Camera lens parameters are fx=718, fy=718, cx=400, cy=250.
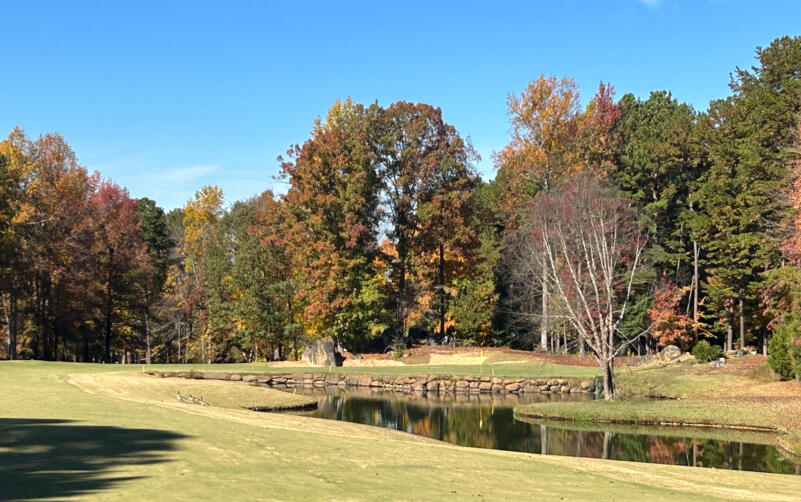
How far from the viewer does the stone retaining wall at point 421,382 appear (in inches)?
1518

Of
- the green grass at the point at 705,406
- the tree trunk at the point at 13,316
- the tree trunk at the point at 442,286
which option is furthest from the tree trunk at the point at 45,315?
the green grass at the point at 705,406

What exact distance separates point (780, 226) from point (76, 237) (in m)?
47.3

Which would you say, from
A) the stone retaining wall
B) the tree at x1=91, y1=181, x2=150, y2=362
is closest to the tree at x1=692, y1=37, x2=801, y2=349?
the stone retaining wall

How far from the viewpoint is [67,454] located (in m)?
12.9

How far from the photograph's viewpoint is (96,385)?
93.4ft

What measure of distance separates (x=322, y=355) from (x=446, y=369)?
856cm

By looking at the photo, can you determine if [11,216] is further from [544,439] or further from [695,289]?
[695,289]

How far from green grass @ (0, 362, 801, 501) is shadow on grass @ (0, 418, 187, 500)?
0.02m

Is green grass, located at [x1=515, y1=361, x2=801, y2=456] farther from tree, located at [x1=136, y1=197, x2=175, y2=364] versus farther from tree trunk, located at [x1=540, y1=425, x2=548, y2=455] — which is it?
tree, located at [x1=136, y1=197, x2=175, y2=364]

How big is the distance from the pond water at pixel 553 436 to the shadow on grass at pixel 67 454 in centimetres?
1209

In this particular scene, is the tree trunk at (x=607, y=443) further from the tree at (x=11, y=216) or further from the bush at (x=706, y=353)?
the tree at (x=11, y=216)

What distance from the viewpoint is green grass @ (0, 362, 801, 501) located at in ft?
35.4

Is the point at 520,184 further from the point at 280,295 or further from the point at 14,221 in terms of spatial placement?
the point at 14,221

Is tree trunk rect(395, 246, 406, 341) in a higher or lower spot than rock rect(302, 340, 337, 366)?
higher
